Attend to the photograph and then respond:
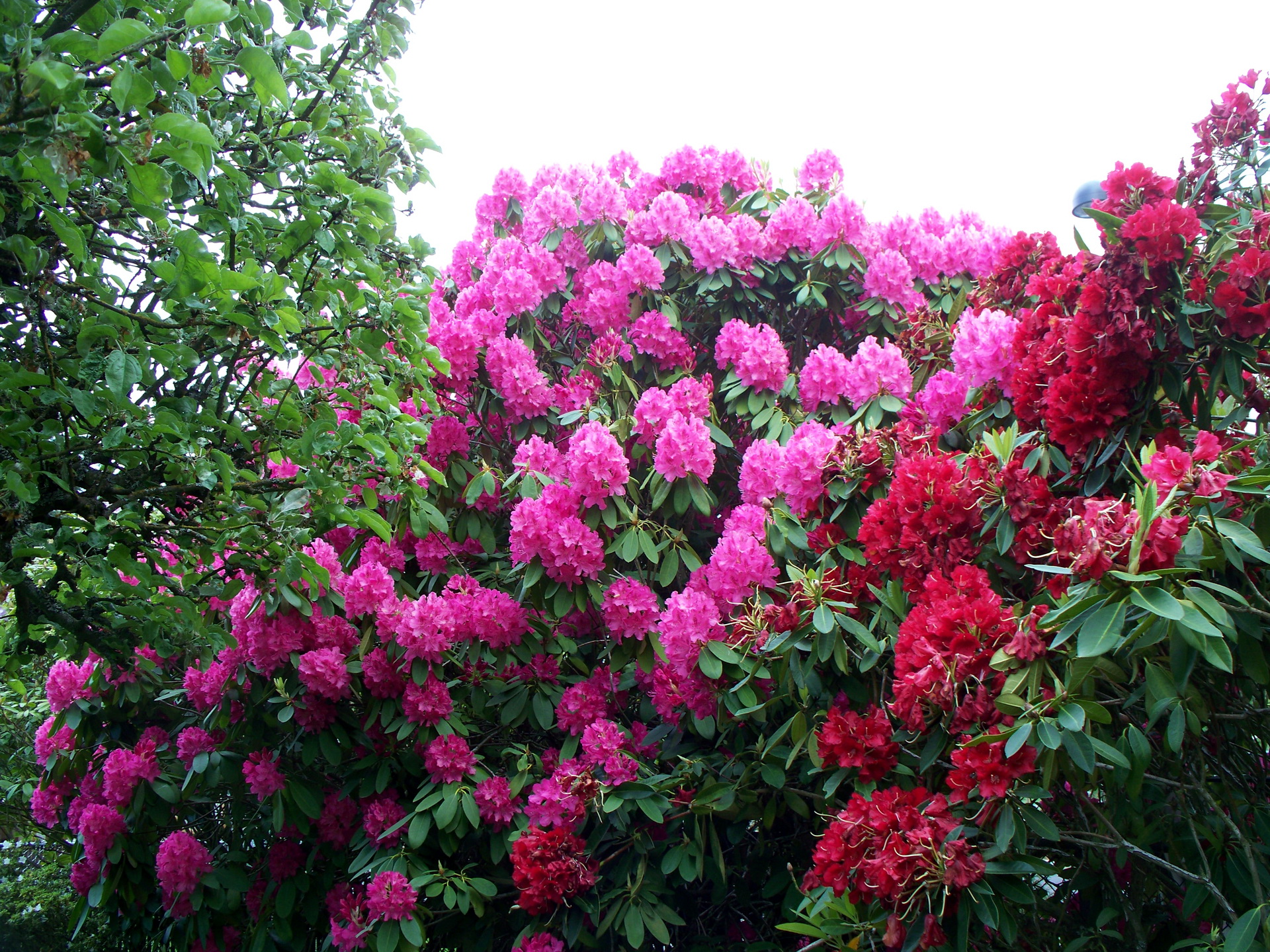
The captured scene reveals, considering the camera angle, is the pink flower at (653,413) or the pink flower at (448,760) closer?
the pink flower at (448,760)

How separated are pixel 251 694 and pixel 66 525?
123cm

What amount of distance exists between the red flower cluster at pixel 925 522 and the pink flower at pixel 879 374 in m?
0.88

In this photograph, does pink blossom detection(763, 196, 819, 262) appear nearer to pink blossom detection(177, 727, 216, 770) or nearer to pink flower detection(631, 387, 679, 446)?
pink flower detection(631, 387, 679, 446)

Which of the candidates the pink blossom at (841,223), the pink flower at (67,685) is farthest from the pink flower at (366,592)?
the pink blossom at (841,223)

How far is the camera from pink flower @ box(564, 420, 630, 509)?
9.42 feet

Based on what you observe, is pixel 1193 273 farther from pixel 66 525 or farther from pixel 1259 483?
pixel 66 525

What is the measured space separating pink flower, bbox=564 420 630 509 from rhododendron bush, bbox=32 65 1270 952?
1 centimetres

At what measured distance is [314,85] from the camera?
2512mm

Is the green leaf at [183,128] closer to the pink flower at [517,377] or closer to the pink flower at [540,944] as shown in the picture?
the pink flower at [517,377]

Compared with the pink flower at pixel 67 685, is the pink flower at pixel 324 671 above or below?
below

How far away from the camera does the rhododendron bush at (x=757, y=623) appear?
5.64ft

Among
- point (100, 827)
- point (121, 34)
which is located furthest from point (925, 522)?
point (100, 827)

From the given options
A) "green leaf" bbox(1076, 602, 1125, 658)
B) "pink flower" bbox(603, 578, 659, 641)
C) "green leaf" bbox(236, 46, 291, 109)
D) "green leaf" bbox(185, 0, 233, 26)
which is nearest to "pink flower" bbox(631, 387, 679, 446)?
"pink flower" bbox(603, 578, 659, 641)

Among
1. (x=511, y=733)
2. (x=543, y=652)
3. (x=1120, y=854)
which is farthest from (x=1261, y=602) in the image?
(x=511, y=733)
